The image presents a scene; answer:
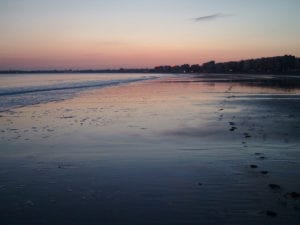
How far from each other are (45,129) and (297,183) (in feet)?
31.4

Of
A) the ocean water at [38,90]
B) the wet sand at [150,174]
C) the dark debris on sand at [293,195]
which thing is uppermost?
the dark debris on sand at [293,195]

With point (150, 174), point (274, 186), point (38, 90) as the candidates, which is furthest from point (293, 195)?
point (38, 90)

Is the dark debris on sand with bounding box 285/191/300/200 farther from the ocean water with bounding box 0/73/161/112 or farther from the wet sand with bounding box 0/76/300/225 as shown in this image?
the ocean water with bounding box 0/73/161/112

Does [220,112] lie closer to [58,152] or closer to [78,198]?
[58,152]

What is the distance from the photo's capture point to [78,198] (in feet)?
20.2

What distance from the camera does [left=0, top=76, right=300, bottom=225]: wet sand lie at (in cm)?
548

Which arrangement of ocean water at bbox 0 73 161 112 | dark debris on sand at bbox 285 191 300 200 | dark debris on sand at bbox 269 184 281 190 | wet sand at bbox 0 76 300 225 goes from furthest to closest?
ocean water at bbox 0 73 161 112 → dark debris on sand at bbox 269 184 281 190 → dark debris on sand at bbox 285 191 300 200 → wet sand at bbox 0 76 300 225

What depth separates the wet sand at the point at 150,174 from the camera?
5484mm

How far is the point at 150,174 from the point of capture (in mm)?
7676

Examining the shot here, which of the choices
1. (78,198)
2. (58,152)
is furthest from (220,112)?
(78,198)

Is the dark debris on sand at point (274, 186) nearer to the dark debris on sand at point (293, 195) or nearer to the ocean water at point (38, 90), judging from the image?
the dark debris on sand at point (293, 195)

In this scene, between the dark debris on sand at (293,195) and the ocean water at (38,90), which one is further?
the ocean water at (38,90)

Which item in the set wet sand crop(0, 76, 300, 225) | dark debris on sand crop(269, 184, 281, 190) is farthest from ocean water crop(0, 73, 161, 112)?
dark debris on sand crop(269, 184, 281, 190)

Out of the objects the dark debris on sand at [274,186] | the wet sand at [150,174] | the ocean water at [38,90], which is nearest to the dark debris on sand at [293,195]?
the wet sand at [150,174]
